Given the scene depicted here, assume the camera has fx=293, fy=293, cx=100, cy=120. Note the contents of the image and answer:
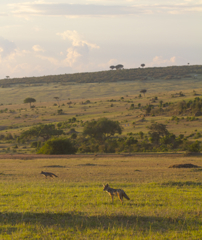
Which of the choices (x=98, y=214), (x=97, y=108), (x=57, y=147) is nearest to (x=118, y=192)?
(x=98, y=214)

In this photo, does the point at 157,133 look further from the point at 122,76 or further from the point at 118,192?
the point at 122,76

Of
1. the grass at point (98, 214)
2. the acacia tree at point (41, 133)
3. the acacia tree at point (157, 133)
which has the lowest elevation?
the acacia tree at point (41, 133)

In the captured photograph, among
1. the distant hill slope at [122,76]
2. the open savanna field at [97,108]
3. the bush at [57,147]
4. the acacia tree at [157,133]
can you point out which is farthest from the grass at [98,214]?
the distant hill slope at [122,76]

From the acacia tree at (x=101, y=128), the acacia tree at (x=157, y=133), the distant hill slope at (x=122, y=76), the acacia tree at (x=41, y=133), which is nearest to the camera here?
the acacia tree at (x=157, y=133)

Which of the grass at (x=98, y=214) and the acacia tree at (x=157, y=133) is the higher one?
the grass at (x=98, y=214)

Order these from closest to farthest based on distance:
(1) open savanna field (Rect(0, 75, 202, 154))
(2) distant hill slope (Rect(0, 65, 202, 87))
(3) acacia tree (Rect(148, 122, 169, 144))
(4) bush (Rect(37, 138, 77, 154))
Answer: (4) bush (Rect(37, 138, 77, 154)), (3) acacia tree (Rect(148, 122, 169, 144)), (1) open savanna field (Rect(0, 75, 202, 154)), (2) distant hill slope (Rect(0, 65, 202, 87))

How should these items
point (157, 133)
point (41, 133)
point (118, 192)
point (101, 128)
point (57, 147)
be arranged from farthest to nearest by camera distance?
point (41, 133)
point (101, 128)
point (157, 133)
point (57, 147)
point (118, 192)

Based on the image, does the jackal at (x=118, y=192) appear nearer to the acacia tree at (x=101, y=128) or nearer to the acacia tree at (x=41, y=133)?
the acacia tree at (x=101, y=128)

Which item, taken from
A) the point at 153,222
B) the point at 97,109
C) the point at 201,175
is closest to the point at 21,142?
the point at 97,109

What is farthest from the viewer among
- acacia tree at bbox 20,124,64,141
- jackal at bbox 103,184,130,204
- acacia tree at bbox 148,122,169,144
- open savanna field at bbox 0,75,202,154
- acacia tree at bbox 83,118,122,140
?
open savanna field at bbox 0,75,202,154

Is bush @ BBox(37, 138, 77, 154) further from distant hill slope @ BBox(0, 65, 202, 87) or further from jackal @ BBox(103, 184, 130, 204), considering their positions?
distant hill slope @ BBox(0, 65, 202, 87)

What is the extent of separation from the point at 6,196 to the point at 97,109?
7076cm

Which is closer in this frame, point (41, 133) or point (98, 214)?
point (98, 214)

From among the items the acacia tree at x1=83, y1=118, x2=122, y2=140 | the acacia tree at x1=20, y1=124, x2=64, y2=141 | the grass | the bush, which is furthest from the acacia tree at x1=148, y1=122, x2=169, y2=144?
the grass
